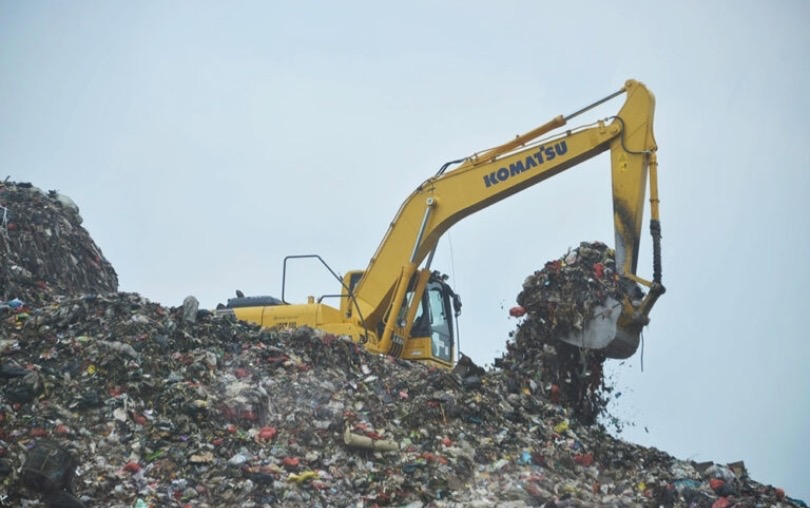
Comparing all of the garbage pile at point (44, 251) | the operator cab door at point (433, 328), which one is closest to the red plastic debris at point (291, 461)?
the operator cab door at point (433, 328)

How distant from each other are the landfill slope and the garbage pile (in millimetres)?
1778

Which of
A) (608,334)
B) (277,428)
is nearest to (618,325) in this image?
(608,334)

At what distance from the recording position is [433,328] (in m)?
12.8

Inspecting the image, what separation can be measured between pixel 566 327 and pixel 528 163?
2081mm

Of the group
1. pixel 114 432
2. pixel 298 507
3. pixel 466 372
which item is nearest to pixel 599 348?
pixel 466 372

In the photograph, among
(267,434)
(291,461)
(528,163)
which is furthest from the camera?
(528,163)

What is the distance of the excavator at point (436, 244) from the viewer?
35.9 feet

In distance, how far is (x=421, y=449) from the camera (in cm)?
969

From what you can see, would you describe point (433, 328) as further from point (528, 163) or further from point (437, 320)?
point (528, 163)

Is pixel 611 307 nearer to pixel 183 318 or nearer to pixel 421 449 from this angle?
pixel 421 449

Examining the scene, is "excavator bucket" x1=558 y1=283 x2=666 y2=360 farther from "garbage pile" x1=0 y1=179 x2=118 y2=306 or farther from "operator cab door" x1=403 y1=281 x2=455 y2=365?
"garbage pile" x1=0 y1=179 x2=118 y2=306

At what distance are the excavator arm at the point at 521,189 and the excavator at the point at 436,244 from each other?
0.04 ft

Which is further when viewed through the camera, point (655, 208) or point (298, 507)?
point (655, 208)

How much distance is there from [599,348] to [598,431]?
2.88ft
